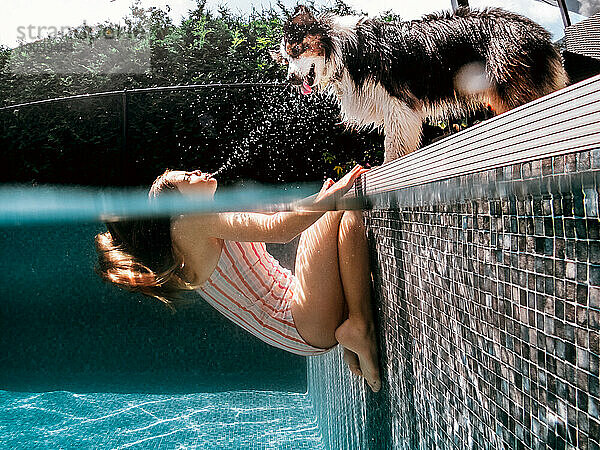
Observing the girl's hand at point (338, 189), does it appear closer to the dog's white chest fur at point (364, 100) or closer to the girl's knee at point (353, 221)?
the girl's knee at point (353, 221)

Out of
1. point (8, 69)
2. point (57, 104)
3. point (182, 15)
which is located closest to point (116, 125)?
point (57, 104)

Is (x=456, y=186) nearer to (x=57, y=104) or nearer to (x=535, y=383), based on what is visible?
(x=535, y=383)

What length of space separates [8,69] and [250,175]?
2.90 m

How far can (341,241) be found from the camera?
1.40 meters

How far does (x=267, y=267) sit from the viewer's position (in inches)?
67.1

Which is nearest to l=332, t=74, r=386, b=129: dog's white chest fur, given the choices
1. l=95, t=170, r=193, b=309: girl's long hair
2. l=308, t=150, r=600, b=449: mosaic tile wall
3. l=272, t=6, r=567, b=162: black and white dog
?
l=272, t=6, r=567, b=162: black and white dog

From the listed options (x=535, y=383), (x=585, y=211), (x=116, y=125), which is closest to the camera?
(x=585, y=211)

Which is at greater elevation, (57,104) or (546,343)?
(57,104)

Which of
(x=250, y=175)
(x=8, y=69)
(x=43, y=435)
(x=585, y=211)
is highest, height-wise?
(x=8, y=69)

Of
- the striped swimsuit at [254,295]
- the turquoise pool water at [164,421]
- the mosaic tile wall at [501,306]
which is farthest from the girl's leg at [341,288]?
the turquoise pool water at [164,421]

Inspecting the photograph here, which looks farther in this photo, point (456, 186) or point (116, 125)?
point (116, 125)

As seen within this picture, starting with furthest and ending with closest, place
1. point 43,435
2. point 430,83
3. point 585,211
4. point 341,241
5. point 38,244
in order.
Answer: point 38,244
point 43,435
point 430,83
point 341,241
point 585,211

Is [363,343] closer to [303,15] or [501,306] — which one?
[501,306]

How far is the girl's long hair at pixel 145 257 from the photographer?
158 cm
